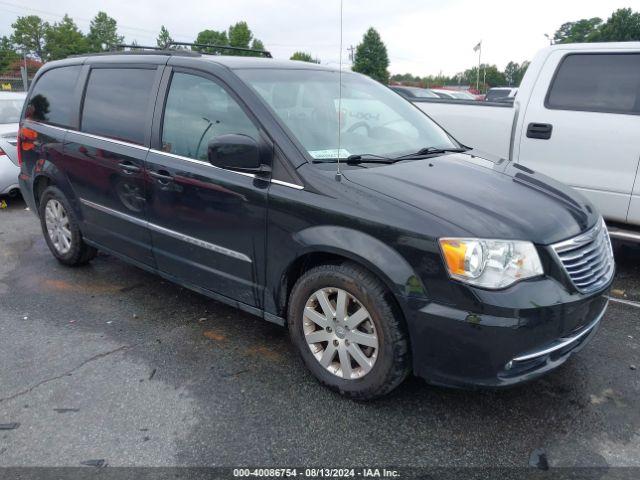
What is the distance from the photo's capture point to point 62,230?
4.88 meters

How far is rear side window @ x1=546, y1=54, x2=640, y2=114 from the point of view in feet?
15.0

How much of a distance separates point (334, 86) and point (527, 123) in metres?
2.14

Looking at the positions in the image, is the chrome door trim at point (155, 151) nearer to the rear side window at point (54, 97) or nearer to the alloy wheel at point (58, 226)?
the rear side window at point (54, 97)

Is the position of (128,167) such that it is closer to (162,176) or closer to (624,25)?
(162,176)

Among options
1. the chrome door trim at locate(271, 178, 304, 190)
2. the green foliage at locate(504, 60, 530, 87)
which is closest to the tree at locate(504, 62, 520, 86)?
the green foliage at locate(504, 60, 530, 87)

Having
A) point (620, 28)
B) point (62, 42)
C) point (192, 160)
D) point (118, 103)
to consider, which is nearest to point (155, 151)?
point (192, 160)

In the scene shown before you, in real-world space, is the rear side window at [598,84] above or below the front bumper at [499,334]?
above

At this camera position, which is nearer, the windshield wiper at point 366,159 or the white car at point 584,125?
the windshield wiper at point 366,159

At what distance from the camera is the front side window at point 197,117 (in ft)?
10.8

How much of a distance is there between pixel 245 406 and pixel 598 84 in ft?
13.3

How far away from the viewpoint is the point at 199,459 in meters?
2.50

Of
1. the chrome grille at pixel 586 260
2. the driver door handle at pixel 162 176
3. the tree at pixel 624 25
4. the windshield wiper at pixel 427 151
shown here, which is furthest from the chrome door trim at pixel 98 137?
the tree at pixel 624 25

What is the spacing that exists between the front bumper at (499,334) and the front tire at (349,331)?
0.12m

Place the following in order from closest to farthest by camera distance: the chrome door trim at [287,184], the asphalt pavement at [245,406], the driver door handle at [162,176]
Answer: the asphalt pavement at [245,406], the chrome door trim at [287,184], the driver door handle at [162,176]
